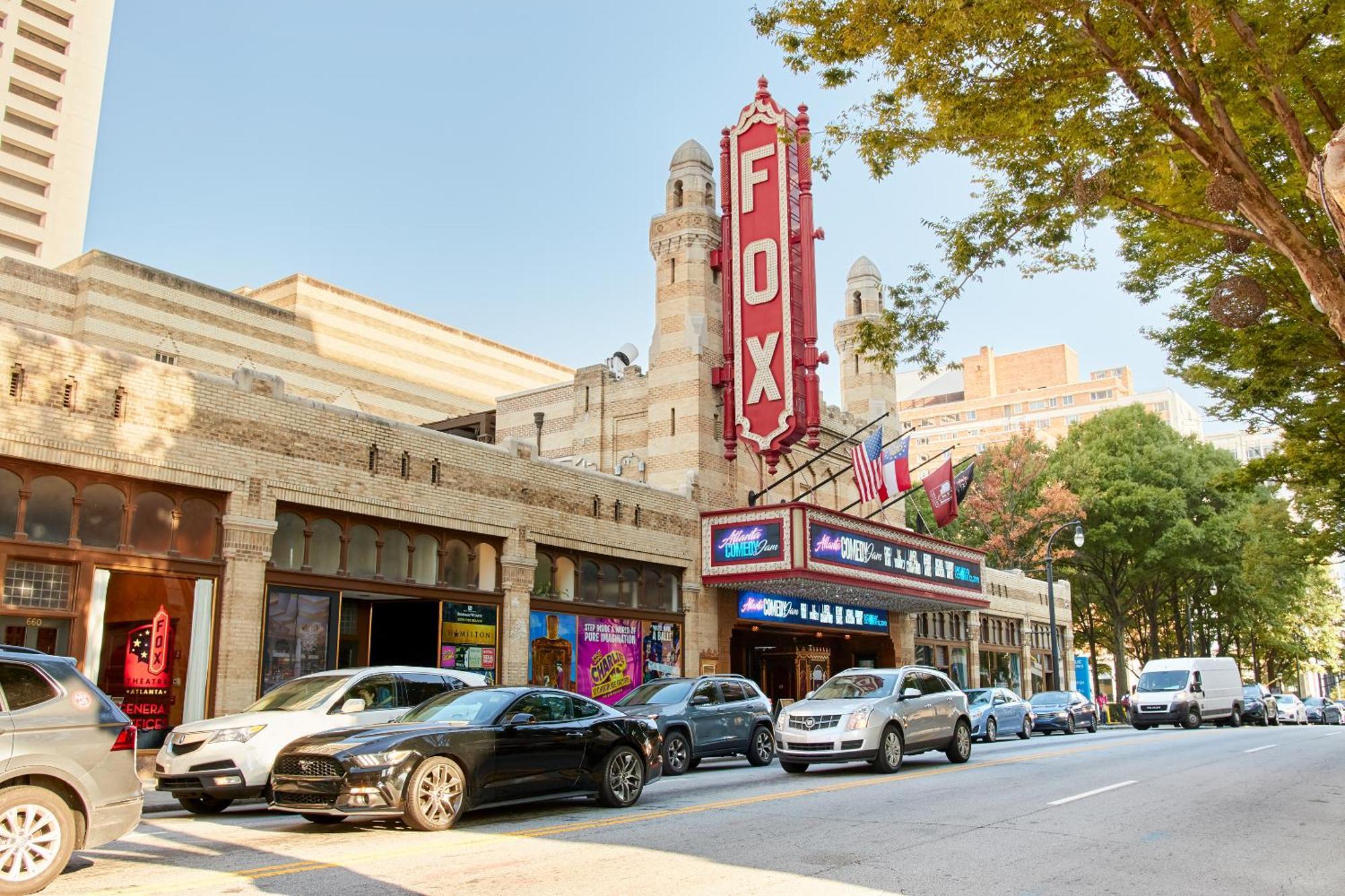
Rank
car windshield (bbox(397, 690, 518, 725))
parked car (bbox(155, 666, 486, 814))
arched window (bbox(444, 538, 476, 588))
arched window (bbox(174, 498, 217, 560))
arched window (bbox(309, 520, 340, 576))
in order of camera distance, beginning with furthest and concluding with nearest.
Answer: arched window (bbox(444, 538, 476, 588)), arched window (bbox(309, 520, 340, 576)), arched window (bbox(174, 498, 217, 560)), parked car (bbox(155, 666, 486, 814)), car windshield (bbox(397, 690, 518, 725))

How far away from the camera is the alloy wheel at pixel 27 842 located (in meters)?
7.21

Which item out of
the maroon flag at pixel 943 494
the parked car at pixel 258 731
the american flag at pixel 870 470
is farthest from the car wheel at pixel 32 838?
the maroon flag at pixel 943 494

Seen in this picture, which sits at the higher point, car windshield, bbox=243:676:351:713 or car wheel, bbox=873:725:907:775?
car windshield, bbox=243:676:351:713

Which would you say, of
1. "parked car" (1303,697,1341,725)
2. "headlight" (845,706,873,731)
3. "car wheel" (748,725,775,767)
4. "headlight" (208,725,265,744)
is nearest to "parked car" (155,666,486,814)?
"headlight" (208,725,265,744)

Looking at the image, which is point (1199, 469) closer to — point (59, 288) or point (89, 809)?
point (59, 288)

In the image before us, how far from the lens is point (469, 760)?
10.7 meters

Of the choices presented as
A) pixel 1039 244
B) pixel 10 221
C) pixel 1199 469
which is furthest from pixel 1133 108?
pixel 10 221

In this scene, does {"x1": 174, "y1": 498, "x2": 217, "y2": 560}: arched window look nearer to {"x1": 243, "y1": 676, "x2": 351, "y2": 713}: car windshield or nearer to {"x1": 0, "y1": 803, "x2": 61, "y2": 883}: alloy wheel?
{"x1": 243, "y1": 676, "x2": 351, "y2": 713}: car windshield

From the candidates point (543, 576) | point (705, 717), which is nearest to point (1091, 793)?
point (705, 717)

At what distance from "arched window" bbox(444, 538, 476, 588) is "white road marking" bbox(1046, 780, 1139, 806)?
41.1 feet

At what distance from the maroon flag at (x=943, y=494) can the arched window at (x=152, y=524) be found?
2227cm

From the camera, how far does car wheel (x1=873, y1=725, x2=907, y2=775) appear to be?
1647cm

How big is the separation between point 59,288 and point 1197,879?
41.4 meters

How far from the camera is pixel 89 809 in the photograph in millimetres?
7762
